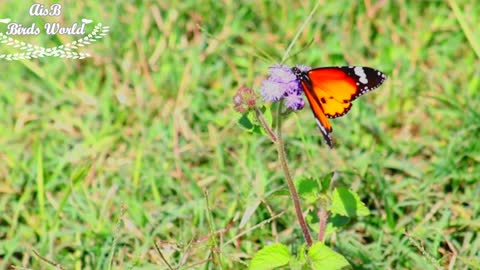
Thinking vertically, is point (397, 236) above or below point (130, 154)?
below

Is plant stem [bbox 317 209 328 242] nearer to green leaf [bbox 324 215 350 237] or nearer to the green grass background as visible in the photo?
green leaf [bbox 324 215 350 237]

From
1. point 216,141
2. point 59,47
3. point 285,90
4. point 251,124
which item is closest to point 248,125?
point 251,124

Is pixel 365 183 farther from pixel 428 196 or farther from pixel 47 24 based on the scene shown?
pixel 47 24

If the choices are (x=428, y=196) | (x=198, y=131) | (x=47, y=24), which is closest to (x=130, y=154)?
(x=198, y=131)

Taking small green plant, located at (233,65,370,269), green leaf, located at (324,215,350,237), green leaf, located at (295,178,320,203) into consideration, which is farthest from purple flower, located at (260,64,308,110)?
green leaf, located at (324,215,350,237)

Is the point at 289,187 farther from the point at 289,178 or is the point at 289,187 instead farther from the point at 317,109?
the point at 317,109

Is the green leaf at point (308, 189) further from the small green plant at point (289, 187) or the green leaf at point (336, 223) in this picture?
the green leaf at point (336, 223)
